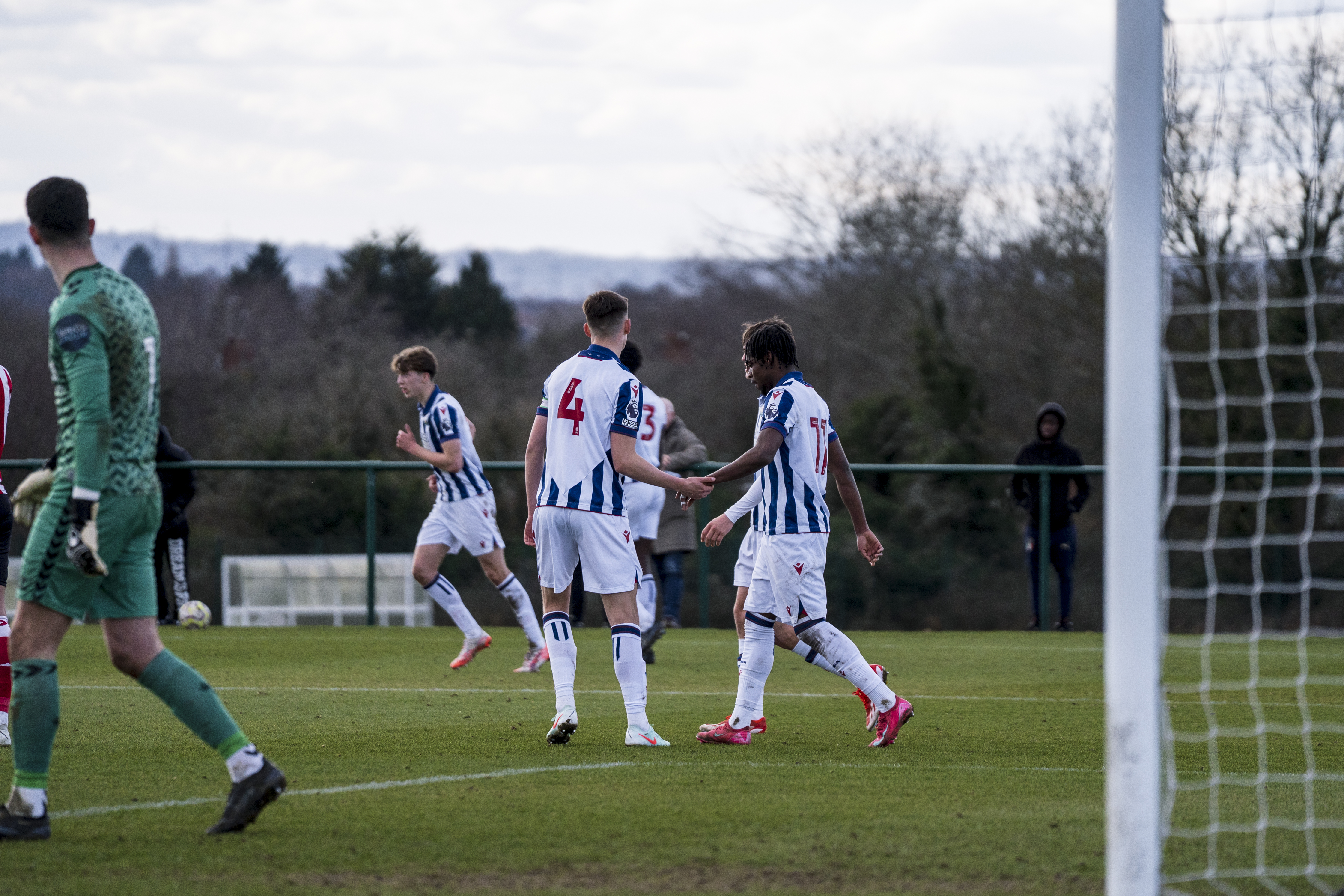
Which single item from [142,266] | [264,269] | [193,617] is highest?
[264,269]

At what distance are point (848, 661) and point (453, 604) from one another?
13.6 ft

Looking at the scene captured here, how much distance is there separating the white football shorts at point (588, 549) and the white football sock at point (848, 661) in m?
0.87

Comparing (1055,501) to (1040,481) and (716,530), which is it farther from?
(716,530)

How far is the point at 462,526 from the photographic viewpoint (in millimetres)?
9898

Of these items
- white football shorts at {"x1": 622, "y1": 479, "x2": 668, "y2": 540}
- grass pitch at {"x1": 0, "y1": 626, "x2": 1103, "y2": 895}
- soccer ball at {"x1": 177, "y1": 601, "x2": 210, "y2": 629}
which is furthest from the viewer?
soccer ball at {"x1": 177, "y1": 601, "x2": 210, "y2": 629}

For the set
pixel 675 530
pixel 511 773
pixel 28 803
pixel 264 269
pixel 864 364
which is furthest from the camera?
pixel 264 269

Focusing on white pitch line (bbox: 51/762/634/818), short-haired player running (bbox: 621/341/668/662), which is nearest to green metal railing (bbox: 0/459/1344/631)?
short-haired player running (bbox: 621/341/668/662)

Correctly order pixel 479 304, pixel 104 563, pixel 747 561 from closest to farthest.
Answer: pixel 104 563 → pixel 747 561 → pixel 479 304

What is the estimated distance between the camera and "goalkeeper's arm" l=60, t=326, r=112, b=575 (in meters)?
4.27

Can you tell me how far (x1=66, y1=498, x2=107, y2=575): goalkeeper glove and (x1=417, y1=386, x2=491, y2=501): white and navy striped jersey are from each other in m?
5.10

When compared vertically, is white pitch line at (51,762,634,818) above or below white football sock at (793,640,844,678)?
below

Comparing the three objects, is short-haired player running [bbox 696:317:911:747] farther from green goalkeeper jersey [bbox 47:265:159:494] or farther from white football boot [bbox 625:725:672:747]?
green goalkeeper jersey [bbox 47:265:159:494]

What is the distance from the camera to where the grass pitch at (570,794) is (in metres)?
4.12

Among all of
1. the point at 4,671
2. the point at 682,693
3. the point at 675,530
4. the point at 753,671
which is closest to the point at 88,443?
the point at 4,671
